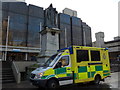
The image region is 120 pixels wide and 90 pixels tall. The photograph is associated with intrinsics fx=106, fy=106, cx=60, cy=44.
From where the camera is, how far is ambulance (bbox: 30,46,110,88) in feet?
21.9

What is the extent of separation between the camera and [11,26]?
123 feet

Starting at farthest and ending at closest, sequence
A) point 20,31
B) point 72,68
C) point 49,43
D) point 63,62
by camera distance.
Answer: point 20,31, point 49,43, point 72,68, point 63,62

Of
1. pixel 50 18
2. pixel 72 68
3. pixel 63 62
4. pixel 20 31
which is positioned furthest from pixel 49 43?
pixel 20 31

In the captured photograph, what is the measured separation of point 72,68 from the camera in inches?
298

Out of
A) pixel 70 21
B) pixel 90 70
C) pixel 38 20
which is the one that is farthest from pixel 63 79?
pixel 70 21

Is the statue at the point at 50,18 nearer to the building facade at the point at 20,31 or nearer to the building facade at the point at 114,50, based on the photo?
the building facade at the point at 20,31

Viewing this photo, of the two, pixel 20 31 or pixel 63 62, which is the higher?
pixel 20 31

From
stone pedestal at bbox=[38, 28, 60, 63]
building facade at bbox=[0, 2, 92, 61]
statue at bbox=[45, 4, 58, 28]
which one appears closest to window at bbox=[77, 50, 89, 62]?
stone pedestal at bbox=[38, 28, 60, 63]

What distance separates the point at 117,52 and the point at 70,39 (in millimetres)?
21169

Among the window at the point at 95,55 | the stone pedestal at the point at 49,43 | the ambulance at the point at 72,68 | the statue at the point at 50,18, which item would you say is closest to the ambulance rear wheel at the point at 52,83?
the ambulance at the point at 72,68

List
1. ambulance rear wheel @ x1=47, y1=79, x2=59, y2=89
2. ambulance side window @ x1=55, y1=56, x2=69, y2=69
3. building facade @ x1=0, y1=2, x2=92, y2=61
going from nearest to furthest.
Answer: ambulance rear wheel @ x1=47, y1=79, x2=59, y2=89, ambulance side window @ x1=55, y1=56, x2=69, y2=69, building facade @ x1=0, y1=2, x2=92, y2=61

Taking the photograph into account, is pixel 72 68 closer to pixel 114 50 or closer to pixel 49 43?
pixel 49 43

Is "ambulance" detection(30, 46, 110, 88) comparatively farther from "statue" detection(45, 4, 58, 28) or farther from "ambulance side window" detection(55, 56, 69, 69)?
"statue" detection(45, 4, 58, 28)

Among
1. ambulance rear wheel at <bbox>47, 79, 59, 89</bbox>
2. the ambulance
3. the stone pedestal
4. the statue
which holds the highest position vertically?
the statue
